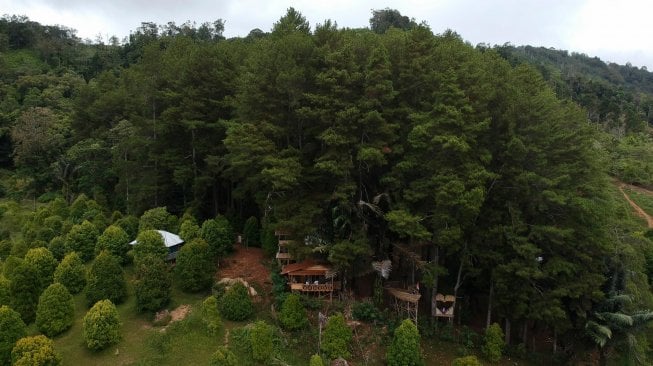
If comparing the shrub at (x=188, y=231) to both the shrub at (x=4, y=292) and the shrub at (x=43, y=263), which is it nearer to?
the shrub at (x=43, y=263)

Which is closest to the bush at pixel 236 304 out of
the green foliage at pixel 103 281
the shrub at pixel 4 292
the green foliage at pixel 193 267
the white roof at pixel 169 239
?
the green foliage at pixel 193 267

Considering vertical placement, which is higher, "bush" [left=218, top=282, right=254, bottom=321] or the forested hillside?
the forested hillside

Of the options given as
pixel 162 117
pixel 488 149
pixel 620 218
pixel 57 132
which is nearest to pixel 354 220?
pixel 488 149

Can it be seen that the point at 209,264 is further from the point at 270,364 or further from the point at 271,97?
the point at 271,97

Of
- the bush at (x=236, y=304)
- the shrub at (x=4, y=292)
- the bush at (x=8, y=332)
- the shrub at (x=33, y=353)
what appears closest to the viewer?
the shrub at (x=33, y=353)

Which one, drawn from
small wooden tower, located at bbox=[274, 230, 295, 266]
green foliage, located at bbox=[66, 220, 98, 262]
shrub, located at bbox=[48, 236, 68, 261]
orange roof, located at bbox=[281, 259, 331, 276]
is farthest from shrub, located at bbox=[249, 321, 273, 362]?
shrub, located at bbox=[48, 236, 68, 261]

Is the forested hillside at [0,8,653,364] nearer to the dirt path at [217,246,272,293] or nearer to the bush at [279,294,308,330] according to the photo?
the dirt path at [217,246,272,293]
